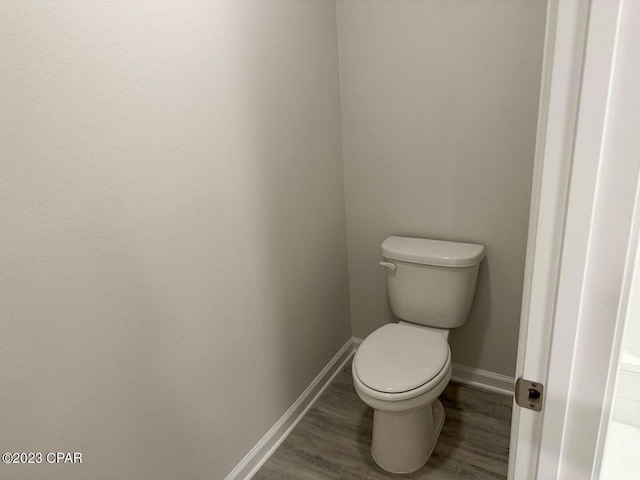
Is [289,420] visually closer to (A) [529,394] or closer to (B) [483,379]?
(B) [483,379]

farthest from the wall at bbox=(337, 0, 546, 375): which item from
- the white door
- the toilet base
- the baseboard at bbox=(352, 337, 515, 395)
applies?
the white door

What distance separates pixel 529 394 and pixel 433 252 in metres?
1.22

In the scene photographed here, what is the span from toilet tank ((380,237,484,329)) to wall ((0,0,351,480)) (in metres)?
0.39

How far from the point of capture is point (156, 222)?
1225 mm

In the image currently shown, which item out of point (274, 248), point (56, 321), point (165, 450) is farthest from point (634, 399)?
point (56, 321)

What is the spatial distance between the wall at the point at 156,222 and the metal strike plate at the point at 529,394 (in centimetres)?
97

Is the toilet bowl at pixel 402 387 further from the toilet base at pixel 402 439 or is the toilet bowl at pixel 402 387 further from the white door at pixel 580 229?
the white door at pixel 580 229

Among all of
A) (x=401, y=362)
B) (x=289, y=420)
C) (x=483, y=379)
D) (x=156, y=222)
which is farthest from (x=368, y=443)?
(x=156, y=222)

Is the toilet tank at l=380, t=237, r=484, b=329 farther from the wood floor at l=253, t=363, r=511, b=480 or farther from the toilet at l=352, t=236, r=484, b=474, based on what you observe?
the wood floor at l=253, t=363, r=511, b=480

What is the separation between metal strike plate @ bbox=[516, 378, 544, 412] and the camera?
636mm

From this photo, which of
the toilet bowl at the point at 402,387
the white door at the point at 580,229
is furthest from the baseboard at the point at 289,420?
the white door at the point at 580,229

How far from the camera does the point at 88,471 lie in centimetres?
113

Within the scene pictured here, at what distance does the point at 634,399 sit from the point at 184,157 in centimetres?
140

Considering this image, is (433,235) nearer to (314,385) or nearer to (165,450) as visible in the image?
(314,385)
